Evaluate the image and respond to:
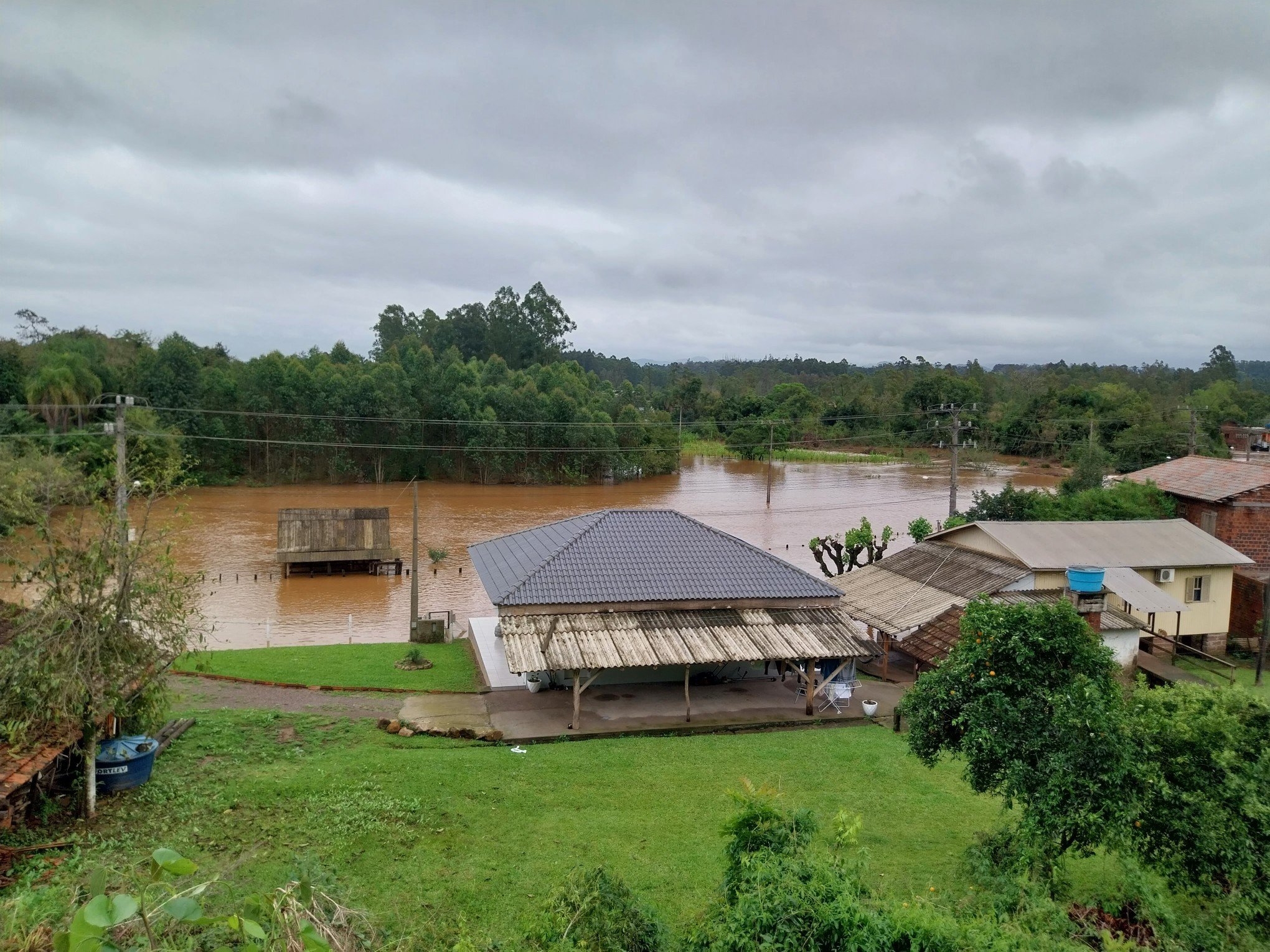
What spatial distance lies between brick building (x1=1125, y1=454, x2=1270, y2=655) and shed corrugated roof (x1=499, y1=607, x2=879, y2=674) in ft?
42.8

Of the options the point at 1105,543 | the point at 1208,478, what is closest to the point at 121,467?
the point at 1105,543

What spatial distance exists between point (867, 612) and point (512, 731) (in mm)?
8847

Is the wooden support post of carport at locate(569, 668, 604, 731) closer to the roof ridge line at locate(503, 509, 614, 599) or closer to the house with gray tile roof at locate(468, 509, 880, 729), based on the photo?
the house with gray tile roof at locate(468, 509, 880, 729)

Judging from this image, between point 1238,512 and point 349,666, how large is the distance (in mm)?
24449

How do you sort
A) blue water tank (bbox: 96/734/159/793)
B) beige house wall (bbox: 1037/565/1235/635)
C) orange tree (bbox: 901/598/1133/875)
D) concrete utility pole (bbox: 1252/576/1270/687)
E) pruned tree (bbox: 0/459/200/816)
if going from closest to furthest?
orange tree (bbox: 901/598/1133/875) → pruned tree (bbox: 0/459/200/816) → blue water tank (bbox: 96/734/159/793) → concrete utility pole (bbox: 1252/576/1270/687) → beige house wall (bbox: 1037/565/1235/635)

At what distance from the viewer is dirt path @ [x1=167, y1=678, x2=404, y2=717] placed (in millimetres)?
13969

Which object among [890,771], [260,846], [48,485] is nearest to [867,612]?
[890,771]

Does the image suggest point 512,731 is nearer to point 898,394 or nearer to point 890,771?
point 890,771

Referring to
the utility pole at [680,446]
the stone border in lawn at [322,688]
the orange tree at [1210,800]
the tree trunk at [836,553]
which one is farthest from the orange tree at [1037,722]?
the utility pole at [680,446]

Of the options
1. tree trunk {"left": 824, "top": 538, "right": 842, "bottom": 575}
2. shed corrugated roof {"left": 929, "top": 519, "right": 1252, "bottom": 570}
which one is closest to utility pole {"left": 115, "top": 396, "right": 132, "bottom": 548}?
shed corrugated roof {"left": 929, "top": 519, "right": 1252, "bottom": 570}

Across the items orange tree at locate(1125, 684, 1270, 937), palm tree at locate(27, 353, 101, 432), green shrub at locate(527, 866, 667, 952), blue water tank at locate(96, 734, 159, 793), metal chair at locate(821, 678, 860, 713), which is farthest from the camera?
palm tree at locate(27, 353, 101, 432)

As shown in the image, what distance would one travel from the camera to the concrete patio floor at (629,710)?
546 inches

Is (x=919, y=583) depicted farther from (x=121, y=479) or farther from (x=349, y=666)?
(x=121, y=479)

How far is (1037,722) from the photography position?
25.6 ft
